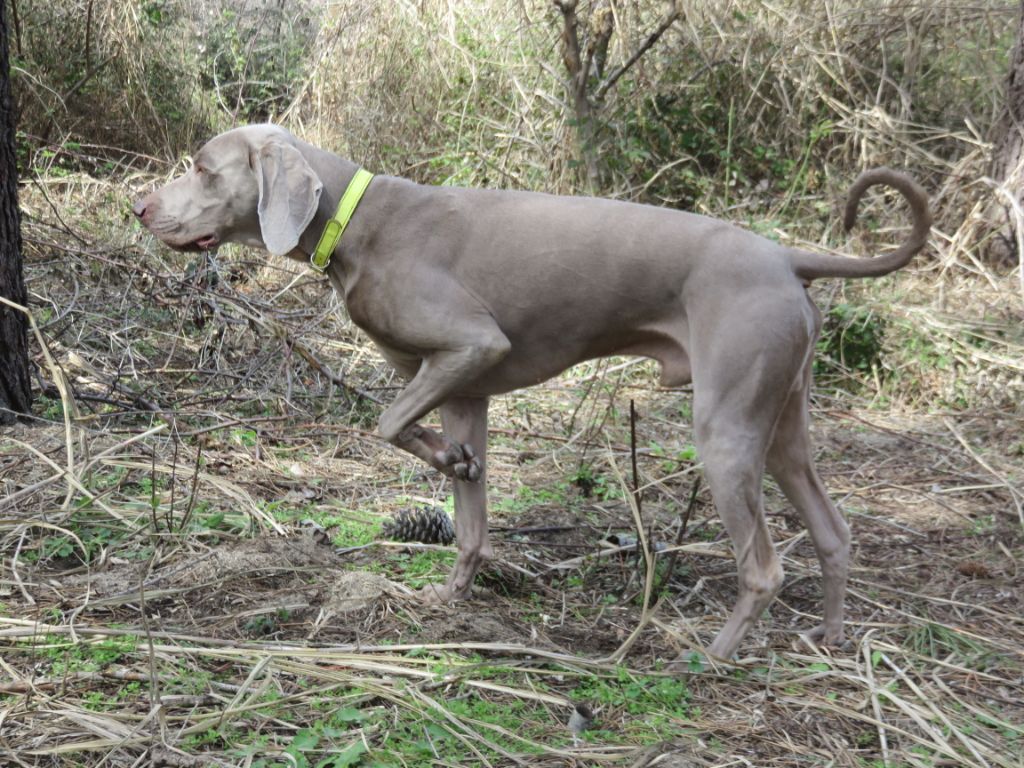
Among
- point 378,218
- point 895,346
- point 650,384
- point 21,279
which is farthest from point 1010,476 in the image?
point 21,279

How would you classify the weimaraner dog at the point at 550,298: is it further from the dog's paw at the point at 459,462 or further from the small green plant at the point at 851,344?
the small green plant at the point at 851,344

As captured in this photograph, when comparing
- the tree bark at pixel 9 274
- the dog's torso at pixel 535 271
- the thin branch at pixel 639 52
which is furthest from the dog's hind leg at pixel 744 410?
the thin branch at pixel 639 52

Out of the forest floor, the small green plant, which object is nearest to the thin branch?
the small green plant

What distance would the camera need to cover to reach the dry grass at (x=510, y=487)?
263cm

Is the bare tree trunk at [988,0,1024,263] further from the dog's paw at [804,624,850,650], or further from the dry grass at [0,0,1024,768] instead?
the dog's paw at [804,624,850,650]

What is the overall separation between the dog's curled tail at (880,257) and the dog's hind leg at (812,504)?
0.36m

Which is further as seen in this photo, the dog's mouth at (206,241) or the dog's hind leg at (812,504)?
the dog's mouth at (206,241)

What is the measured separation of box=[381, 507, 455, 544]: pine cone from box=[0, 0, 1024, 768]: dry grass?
0.26ft

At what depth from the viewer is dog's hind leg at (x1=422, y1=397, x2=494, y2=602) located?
3.44 m

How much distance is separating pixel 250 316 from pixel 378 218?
2.41 meters

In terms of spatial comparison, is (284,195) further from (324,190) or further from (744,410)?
(744,410)

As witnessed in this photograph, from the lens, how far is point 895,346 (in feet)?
20.4

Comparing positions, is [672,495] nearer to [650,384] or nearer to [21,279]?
[650,384]

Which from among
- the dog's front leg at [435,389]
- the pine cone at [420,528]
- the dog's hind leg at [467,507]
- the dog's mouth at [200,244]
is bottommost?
the pine cone at [420,528]
